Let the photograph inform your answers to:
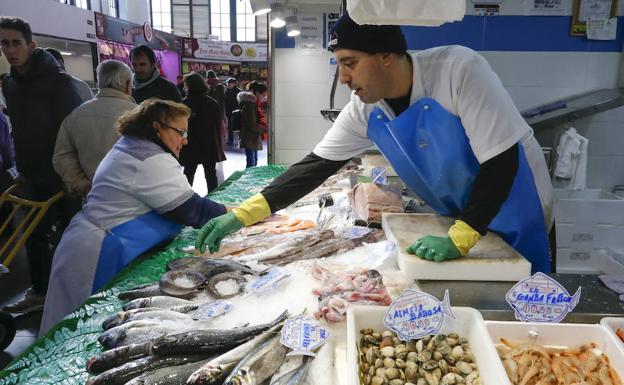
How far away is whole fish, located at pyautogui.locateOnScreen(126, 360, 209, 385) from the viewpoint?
1253 mm

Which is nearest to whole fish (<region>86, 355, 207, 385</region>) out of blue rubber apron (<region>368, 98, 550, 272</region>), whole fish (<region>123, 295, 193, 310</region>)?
whole fish (<region>123, 295, 193, 310</region>)

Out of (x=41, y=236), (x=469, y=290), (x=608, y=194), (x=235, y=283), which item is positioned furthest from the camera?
(x=608, y=194)

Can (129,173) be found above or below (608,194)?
above

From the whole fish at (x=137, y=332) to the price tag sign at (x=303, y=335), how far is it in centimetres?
33

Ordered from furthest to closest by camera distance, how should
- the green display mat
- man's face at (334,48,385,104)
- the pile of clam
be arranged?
man's face at (334,48,385,104) → the green display mat → the pile of clam

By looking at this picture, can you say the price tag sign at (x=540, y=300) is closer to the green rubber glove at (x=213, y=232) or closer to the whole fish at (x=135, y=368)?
the whole fish at (x=135, y=368)

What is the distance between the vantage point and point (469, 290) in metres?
1.69

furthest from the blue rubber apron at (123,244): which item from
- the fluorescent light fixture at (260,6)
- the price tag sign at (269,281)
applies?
the fluorescent light fixture at (260,6)

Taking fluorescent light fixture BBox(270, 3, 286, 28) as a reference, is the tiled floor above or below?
below

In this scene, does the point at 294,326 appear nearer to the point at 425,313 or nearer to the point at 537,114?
the point at 425,313

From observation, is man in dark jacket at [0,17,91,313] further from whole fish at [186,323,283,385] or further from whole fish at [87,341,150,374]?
whole fish at [186,323,283,385]

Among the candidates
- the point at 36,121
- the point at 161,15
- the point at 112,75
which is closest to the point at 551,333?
the point at 112,75

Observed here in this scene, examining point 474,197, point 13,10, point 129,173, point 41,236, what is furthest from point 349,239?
point 13,10

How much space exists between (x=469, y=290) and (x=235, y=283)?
894 millimetres
